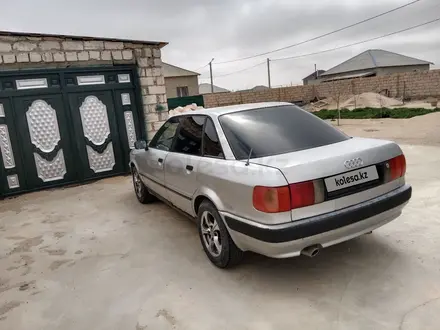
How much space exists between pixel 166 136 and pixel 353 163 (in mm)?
Result: 2368

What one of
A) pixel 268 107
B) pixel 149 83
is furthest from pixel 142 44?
pixel 268 107

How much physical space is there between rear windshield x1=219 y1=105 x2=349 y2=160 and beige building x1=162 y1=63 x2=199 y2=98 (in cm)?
3299

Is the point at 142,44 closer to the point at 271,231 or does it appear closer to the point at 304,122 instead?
the point at 304,122

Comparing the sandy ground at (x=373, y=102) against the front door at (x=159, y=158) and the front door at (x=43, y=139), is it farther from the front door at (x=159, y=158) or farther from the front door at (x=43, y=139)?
the front door at (x=159, y=158)

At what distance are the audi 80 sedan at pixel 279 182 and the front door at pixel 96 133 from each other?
14.0 feet

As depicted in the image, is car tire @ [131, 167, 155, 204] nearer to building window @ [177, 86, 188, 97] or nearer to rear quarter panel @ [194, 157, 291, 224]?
rear quarter panel @ [194, 157, 291, 224]

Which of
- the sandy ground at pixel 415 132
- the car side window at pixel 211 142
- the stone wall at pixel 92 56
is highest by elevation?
the stone wall at pixel 92 56

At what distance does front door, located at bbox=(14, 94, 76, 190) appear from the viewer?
6.58 m

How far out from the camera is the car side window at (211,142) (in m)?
2.98

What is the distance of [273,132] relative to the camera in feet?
9.84

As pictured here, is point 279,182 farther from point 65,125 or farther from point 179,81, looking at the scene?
point 179,81

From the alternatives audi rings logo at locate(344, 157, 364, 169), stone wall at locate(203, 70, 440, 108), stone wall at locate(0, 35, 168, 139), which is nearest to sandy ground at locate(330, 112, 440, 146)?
stone wall at locate(0, 35, 168, 139)

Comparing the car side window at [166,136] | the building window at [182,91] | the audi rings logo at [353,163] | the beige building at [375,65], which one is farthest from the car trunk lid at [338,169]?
the beige building at [375,65]

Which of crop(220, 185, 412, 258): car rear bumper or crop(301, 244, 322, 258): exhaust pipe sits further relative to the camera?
crop(301, 244, 322, 258): exhaust pipe
